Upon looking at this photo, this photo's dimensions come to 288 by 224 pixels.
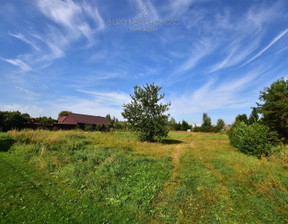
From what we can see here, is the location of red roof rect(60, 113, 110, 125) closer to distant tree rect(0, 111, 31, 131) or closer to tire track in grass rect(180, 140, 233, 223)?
distant tree rect(0, 111, 31, 131)

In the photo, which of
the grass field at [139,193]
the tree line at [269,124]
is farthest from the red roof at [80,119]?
the tree line at [269,124]

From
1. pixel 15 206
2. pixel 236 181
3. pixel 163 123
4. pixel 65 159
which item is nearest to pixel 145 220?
pixel 15 206

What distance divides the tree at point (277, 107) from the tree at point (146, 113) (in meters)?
10.8

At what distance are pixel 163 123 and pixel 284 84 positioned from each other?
530 inches

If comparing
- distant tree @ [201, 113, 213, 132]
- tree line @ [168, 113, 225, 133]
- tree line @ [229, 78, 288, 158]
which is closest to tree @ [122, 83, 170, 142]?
tree line @ [229, 78, 288, 158]

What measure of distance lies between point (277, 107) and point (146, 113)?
44.5 ft

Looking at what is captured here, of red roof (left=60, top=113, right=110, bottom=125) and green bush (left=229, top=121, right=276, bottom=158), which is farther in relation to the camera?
red roof (left=60, top=113, right=110, bottom=125)

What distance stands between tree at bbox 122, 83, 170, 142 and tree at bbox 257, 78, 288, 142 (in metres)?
10.8

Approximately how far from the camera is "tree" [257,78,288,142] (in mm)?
13602

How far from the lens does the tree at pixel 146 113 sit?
15.9 metres

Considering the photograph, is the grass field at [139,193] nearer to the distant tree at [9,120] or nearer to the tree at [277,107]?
the tree at [277,107]

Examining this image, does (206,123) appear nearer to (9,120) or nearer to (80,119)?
(80,119)

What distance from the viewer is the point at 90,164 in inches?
285

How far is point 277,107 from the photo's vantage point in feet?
46.0
